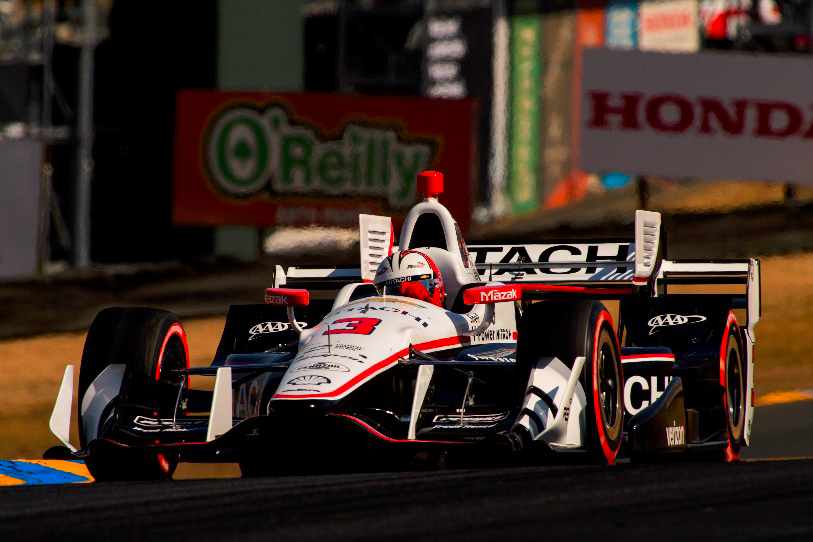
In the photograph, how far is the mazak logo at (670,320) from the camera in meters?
10.4

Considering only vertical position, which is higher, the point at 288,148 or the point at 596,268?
the point at 288,148

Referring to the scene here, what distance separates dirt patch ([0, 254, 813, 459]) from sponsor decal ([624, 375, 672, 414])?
480 centimetres

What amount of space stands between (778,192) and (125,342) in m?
22.7

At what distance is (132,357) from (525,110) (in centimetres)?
2888

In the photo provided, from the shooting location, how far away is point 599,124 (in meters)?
23.8

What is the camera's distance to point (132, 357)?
9164mm

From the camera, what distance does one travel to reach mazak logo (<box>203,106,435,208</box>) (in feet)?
82.2

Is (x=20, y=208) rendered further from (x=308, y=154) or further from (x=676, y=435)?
(x=676, y=435)

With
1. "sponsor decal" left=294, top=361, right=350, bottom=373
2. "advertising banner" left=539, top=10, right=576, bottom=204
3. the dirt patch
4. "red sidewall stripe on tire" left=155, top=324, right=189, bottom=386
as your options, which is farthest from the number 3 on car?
"advertising banner" left=539, top=10, right=576, bottom=204

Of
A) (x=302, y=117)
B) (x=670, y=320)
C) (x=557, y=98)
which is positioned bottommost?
(x=670, y=320)

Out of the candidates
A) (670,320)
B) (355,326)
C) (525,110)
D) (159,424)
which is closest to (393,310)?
(355,326)

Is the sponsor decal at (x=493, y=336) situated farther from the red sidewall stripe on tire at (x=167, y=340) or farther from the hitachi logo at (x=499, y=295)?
the red sidewall stripe on tire at (x=167, y=340)

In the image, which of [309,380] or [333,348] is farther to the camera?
[333,348]

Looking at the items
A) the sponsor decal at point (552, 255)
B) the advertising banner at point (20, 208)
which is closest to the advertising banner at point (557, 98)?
the advertising banner at point (20, 208)
